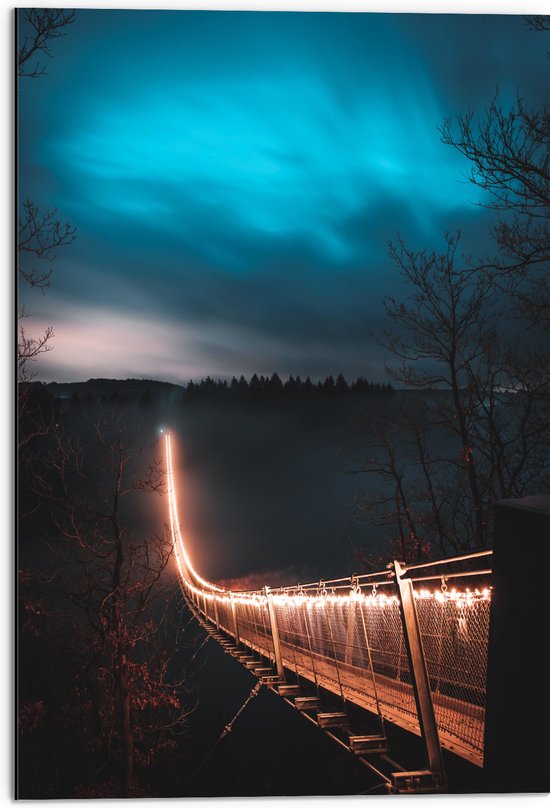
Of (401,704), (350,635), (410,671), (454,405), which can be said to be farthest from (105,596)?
(410,671)

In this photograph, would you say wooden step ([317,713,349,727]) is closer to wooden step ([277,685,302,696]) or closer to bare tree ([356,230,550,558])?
wooden step ([277,685,302,696])

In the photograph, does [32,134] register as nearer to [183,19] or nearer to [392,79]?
[183,19]

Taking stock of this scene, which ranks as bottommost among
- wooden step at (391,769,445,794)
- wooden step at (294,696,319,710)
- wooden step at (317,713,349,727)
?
wooden step at (294,696,319,710)

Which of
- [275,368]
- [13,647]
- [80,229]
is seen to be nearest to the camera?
[13,647]

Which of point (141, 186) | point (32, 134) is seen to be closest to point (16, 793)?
→ point (32, 134)

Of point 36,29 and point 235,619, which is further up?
point 36,29

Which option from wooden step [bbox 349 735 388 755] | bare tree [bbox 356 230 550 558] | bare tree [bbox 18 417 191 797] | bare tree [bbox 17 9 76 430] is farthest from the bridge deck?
bare tree [bbox 18 417 191 797]

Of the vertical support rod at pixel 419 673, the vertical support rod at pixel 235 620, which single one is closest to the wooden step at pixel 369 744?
the vertical support rod at pixel 419 673

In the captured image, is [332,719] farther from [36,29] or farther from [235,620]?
[235,620]

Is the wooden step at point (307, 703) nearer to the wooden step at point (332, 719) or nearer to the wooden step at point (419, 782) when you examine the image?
the wooden step at point (332, 719)
